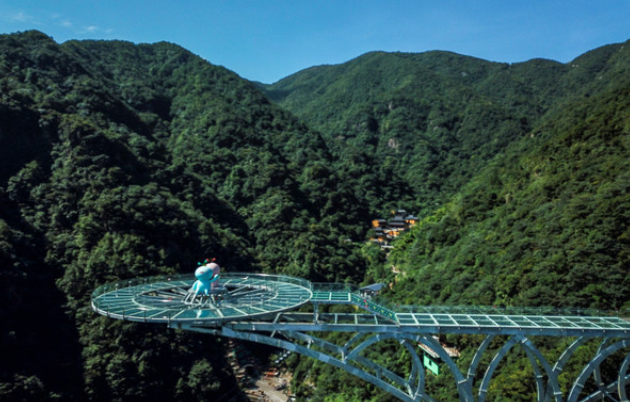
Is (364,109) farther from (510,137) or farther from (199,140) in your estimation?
(199,140)

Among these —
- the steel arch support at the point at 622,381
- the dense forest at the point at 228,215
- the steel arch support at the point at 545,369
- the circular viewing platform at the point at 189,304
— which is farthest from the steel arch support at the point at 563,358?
the circular viewing platform at the point at 189,304

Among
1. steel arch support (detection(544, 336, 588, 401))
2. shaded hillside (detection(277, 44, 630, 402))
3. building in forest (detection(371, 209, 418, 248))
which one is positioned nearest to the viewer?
steel arch support (detection(544, 336, 588, 401))

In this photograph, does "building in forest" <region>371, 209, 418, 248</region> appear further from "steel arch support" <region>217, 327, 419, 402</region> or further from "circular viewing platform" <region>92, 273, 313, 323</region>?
"steel arch support" <region>217, 327, 419, 402</region>

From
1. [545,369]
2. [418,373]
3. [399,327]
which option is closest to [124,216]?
[399,327]

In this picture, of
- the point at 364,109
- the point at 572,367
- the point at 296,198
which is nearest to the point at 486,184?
the point at 296,198

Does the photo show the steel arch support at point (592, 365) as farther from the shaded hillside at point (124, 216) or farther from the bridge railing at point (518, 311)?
the shaded hillside at point (124, 216)

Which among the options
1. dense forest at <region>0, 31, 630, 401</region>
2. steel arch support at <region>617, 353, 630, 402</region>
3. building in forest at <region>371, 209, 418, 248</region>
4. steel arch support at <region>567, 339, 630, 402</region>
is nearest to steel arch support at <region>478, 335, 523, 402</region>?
steel arch support at <region>567, 339, 630, 402</region>

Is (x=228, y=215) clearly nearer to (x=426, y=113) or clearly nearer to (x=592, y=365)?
(x=592, y=365)
